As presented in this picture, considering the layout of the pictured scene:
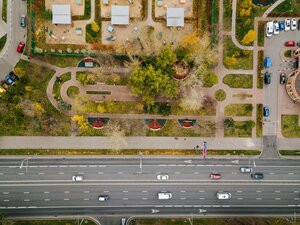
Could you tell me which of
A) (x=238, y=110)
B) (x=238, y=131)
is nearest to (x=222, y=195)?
(x=238, y=131)

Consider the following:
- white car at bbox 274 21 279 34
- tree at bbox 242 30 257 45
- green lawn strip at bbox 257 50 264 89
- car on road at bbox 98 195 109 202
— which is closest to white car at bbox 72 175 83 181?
car on road at bbox 98 195 109 202

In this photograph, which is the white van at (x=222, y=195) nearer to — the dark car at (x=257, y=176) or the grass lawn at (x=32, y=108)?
the dark car at (x=257, y=176)

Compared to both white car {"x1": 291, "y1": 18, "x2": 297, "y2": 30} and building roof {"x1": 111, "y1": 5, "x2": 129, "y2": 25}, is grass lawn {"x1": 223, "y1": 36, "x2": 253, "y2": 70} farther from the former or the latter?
building roof {"x1": 111, "y1": 5, "x2": 129, "y2": 25}

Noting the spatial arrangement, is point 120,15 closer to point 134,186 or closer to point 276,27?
point 276,27

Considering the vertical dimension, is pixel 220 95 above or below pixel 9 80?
below

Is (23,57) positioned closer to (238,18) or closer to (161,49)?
(161,49)

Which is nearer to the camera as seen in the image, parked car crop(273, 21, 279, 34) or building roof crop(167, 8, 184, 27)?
building roof crop(167, 8, 184, 27)
